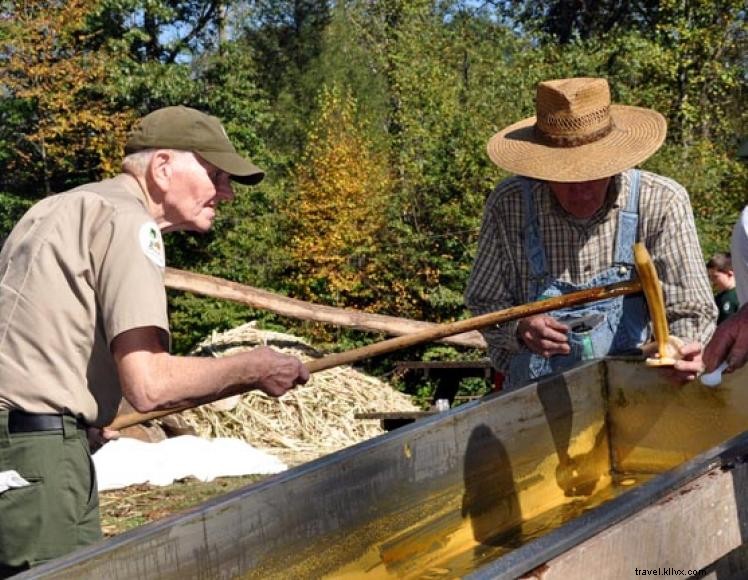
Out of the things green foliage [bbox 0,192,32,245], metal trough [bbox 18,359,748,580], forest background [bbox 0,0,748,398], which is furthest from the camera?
green foliage [bbox 0,192,32,245]

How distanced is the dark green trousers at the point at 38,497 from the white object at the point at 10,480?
0.02 meters

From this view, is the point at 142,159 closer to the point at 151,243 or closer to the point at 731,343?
the point at 151,243

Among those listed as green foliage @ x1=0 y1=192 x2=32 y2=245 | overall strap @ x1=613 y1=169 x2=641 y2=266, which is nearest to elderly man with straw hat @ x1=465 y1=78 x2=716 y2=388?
overall strap @ x1=613 y1=169 x2=641 y2=266

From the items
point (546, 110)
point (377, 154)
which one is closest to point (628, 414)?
point (546, 110)

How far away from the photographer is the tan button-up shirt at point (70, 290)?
2930mm

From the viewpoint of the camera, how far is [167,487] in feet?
27.2

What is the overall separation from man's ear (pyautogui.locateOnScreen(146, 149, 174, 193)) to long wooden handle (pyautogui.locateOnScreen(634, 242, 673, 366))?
1.63 m

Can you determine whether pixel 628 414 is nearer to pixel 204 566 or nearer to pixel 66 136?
pixel 204 566

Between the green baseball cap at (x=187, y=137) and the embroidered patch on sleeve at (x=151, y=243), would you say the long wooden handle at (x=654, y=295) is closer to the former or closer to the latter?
the green baseball cap at (x=187, y=137)

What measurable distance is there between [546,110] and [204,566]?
238 cm

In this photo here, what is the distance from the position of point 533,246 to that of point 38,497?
7.40ft

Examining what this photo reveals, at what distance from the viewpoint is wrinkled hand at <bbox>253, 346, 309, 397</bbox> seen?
3.37m

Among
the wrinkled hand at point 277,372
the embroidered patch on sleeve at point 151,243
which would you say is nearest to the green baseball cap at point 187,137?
the embroidered patch on sleeve at point 151,243

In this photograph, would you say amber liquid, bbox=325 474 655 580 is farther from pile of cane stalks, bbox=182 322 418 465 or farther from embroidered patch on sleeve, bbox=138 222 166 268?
pile of cane stalks, bbox=182 322 418 465
